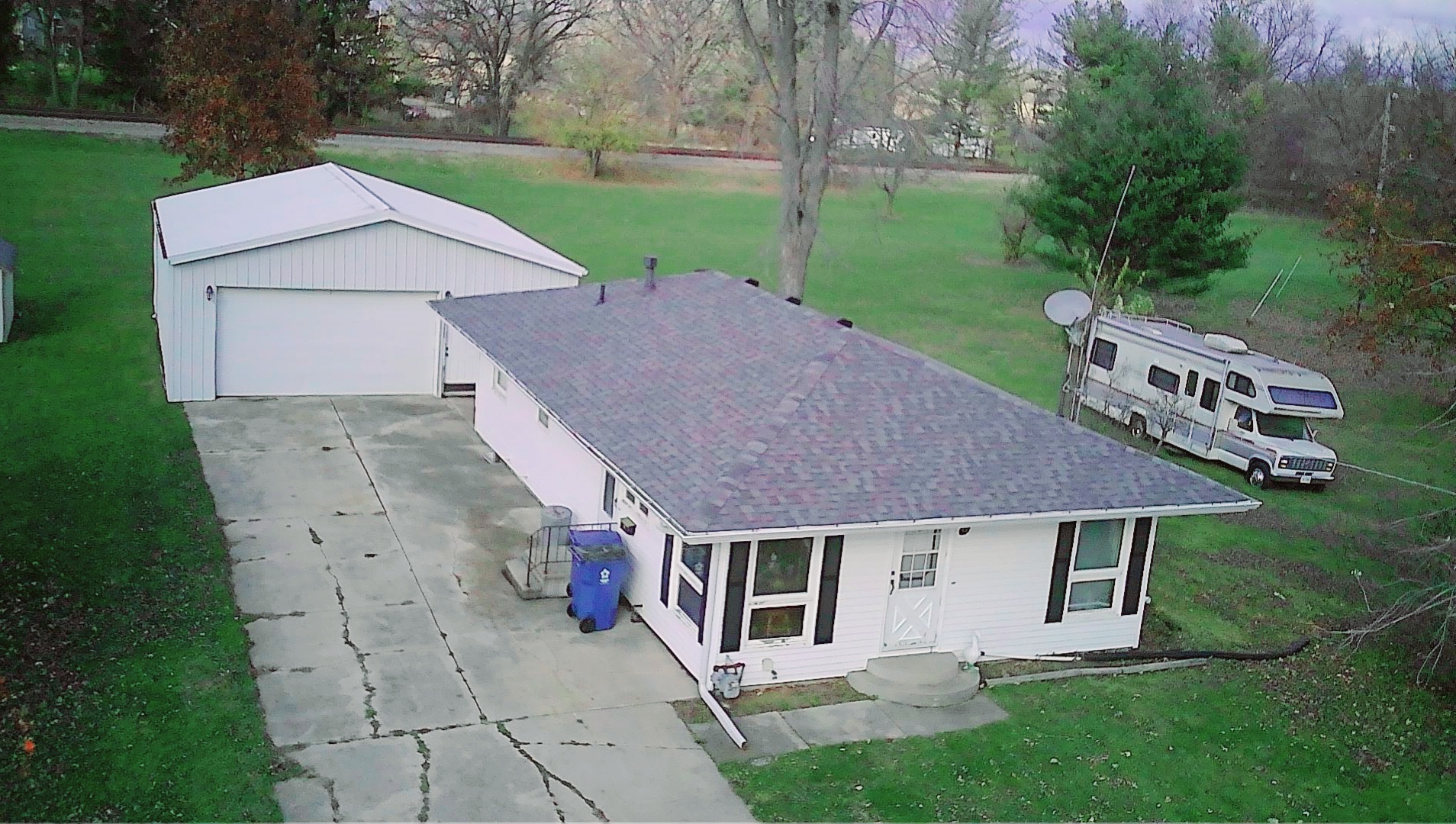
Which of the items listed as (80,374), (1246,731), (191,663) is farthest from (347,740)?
(80,374)

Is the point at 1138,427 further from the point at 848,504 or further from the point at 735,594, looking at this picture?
the point at 735,594

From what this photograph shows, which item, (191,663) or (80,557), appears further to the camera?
(80,557)

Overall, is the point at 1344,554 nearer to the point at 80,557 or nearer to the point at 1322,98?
the point at 80,557

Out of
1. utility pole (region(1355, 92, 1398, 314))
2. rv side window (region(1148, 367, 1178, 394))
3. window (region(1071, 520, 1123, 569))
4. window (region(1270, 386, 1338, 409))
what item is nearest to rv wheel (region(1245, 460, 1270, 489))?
window (region(1270, 386, 1338, 409))

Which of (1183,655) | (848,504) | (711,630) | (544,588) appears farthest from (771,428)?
(1183,655)

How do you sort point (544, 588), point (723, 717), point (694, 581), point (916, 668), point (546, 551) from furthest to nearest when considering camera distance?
point (546, 551) < point (544, 588) < point (916, 668) < point (694, 581) < point (723, 717)

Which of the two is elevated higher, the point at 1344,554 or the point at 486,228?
the point at 486,228

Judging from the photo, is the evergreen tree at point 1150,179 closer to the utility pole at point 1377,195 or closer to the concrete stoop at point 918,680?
the utility pole at point 1377,195
